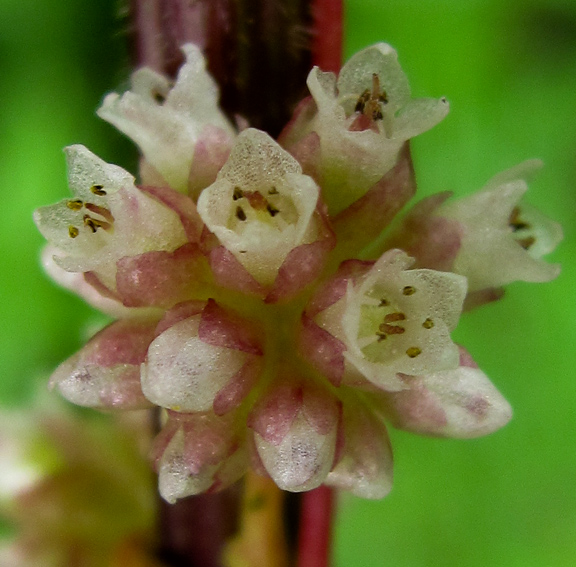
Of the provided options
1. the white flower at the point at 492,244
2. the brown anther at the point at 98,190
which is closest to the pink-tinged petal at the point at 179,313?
the brown anther at the point at 98,190

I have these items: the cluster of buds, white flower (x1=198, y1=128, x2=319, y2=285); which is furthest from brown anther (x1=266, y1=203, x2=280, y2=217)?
the cluster of buds

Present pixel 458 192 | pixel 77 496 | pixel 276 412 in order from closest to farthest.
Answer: pixel 276 412
pixel 77 496
pixel 458 192

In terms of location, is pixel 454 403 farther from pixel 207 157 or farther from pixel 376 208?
pixel 207 157

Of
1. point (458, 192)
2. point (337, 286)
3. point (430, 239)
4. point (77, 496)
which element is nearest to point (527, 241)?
point (430, 239)

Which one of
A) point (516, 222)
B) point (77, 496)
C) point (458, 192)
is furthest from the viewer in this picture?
point (458, 192)

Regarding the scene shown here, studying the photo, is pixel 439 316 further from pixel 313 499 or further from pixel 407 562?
pixel 407 562

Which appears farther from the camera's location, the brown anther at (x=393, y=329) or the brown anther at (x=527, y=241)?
the brown anther at (x=527, y=241)

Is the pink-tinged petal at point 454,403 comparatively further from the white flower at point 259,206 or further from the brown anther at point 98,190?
the brown anther at point 98,190
